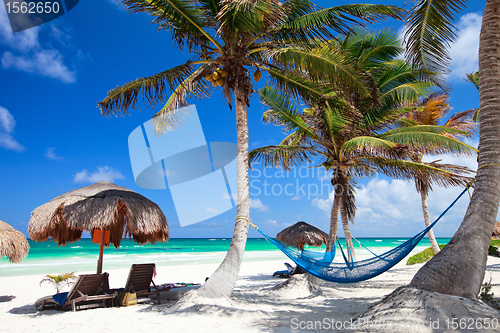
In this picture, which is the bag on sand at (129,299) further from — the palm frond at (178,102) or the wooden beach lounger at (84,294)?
the palm frond at (178,102)

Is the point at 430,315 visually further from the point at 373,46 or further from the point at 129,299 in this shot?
the point at 373,46

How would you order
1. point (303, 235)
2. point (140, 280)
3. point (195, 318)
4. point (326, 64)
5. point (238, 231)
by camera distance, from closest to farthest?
point (195, 318)
point (326, 64)
point (238, 231)
point (140, 280)
point (303, 235)

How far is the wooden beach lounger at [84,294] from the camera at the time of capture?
3721 millimetres

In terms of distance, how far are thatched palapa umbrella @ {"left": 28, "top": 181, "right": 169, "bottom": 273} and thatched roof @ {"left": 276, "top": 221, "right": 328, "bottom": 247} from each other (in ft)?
12.2

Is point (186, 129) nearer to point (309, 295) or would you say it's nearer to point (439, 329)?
point (309, 295)

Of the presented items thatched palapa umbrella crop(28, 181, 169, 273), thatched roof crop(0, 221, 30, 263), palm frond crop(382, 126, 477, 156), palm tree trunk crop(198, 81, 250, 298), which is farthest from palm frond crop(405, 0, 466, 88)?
thatched roof crop(0, 221, 30, 263)

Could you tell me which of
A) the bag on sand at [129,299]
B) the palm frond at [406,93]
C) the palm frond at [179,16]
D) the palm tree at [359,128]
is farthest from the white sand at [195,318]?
the palm frond at [179,16]

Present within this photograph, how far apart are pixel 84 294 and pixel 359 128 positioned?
5.39 m

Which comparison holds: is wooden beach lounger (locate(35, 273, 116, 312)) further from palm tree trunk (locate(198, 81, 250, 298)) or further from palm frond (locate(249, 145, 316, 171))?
palm frond (locate(249, 145, 316, 171))

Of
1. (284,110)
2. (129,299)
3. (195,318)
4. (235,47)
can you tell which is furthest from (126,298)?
(284,110)

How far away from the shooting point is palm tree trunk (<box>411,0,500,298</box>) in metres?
2.34

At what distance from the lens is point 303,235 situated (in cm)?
729

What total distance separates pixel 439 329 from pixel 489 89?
2.13 metres

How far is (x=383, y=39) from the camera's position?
5.80m
